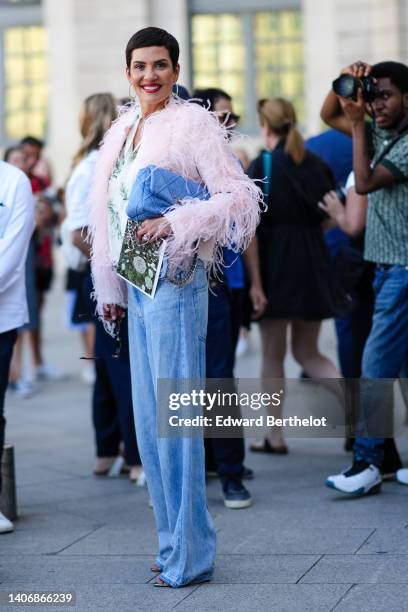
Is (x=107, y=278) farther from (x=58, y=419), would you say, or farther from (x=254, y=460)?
(x=58, y=419)

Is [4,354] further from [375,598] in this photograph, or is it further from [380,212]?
[375,598]

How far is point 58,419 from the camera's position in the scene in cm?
862

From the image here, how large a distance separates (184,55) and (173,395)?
1485 centimetres

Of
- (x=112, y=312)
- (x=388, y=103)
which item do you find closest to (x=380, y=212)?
(x=388, y=103)

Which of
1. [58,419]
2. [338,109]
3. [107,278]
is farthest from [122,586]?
[58,419]

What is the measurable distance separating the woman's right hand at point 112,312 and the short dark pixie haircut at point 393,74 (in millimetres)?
1694

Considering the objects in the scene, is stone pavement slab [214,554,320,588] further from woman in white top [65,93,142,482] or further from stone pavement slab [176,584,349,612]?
woman in white top [65,93,142,482]

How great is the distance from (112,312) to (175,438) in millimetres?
650

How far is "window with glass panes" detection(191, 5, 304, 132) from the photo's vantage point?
18.9 metres

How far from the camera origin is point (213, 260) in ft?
15.1

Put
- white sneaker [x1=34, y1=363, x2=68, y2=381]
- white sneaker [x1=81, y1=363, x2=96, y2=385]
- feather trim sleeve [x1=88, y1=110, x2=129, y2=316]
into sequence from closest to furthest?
feather trim sleeve [x1=88, y1=110, x2=129, y2=316] < white sneaker [x1=81, y1=363, x2=96, y2=385] < white sneaker [x1=34, y1=363, x2=68, y2=381]

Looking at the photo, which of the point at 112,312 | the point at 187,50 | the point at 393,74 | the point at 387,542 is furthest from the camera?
the point at 187,50

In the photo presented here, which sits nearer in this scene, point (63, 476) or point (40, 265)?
point (63, 476)

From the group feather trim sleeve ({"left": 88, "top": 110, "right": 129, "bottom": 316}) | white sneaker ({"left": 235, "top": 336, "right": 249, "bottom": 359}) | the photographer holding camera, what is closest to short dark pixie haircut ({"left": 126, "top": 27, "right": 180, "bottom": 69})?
feather trim sleeve ({"left": 88, "top": 110, "right": 129, "bottom": 316})
